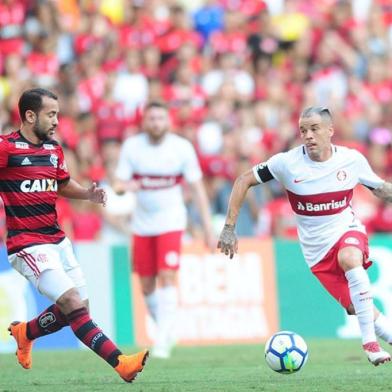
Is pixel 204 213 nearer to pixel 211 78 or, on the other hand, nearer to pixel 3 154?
pixel 3 154

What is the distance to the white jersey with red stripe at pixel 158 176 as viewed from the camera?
1337cm

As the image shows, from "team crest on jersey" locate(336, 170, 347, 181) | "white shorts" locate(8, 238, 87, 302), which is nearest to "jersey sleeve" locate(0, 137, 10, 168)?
"white shorts" locate(8, 238, 87, 302)

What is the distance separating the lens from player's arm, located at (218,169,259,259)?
9820mm

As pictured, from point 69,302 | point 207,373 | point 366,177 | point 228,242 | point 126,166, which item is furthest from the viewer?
point 126,166

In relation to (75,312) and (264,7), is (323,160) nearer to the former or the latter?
(75,312)

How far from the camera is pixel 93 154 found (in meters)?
17.6

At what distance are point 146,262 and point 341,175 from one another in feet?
12.4

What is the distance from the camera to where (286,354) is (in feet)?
31.8

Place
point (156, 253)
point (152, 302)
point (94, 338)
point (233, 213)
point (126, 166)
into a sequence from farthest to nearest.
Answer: point (152, 302) < point (126, 166) < point (156, 253) < point (233, 213) < point (94, 338)

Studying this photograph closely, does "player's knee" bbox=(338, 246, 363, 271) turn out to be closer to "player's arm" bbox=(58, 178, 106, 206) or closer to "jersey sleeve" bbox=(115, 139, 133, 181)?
"player's arm" bbox=(58, 178, 106, 206)

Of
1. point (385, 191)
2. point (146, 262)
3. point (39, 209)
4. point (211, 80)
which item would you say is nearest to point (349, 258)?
point (385, 191)

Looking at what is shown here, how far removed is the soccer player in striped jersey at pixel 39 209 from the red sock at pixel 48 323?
0.01m

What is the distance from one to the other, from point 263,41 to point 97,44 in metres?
3.16

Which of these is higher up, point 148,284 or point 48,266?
point 48,266
